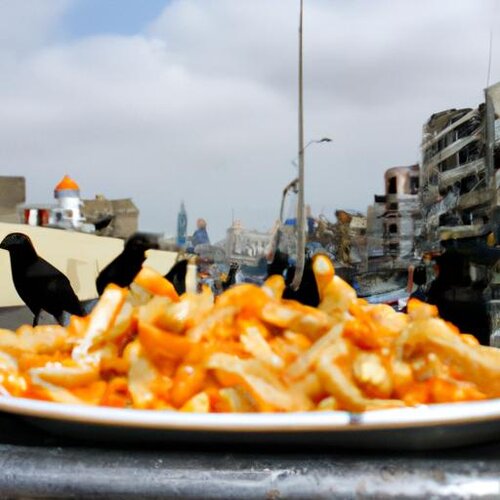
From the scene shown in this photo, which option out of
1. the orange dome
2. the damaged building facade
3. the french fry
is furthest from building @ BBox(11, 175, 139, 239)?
the damaged building facade

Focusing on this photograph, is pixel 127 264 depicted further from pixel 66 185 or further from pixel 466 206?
pixel 466 206

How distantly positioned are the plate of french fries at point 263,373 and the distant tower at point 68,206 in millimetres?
1515

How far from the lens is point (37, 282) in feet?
8.04

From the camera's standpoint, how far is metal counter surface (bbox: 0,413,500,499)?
59 centimetres

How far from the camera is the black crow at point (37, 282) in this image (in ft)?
7.85

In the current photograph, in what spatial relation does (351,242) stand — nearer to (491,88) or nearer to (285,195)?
(285,195)

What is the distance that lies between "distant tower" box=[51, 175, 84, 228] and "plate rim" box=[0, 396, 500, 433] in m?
1.70

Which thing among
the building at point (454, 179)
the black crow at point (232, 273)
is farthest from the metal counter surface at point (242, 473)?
the building at point (454, 179)

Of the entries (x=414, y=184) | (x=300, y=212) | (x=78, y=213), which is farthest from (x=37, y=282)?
(x=414, y=184)

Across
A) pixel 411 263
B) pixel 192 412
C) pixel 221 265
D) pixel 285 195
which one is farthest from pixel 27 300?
pixel 411 263

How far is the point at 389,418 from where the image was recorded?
2.10 feet

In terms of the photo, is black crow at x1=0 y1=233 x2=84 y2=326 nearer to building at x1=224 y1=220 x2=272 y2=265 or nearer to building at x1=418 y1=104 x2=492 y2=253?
building at x1=224 y1=220 x2=272 y2=265

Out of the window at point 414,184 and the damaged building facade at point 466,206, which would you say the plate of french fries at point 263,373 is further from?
A: the window at point 414,184

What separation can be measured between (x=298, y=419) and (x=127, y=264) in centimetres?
84
